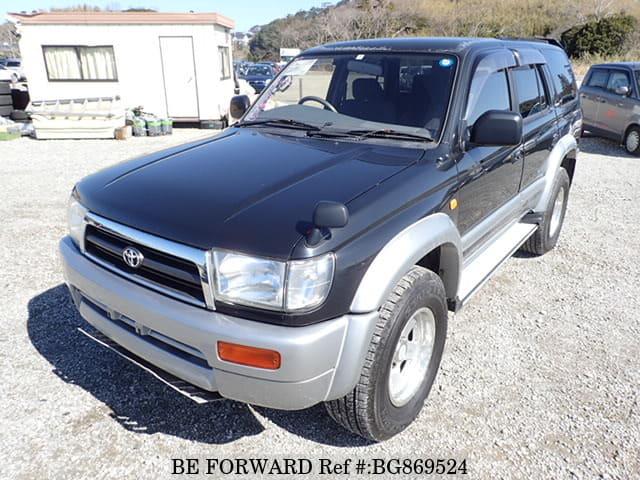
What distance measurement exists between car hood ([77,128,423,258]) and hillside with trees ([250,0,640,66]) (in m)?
29.3

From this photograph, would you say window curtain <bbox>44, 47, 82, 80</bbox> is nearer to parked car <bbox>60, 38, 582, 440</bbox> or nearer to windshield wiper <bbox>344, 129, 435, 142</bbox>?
parked car <bbox>60, 38, 582, 440</bbox>

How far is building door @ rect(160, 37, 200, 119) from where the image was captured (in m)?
12.9

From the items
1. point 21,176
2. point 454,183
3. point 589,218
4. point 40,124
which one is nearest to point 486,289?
point 454,183

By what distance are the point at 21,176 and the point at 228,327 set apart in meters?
8.06

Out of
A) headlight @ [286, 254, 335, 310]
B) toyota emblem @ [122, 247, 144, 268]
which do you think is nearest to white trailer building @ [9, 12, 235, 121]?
toyota emblem @ [122, 247, 144, 268]

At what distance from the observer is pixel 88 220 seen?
8.16 ft

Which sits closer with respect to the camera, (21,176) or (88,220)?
(88,220)

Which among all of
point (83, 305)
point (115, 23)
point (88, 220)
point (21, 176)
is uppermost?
point (115, 23)

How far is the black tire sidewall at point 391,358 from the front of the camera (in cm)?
222

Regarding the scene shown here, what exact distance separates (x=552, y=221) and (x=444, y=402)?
290cm

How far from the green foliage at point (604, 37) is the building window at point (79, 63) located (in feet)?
95.6

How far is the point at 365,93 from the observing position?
11.1ft

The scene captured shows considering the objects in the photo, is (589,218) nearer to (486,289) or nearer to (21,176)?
(486,289)

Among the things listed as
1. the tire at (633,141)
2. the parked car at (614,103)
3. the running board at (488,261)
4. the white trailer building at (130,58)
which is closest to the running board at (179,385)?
the running board at (488,261)
